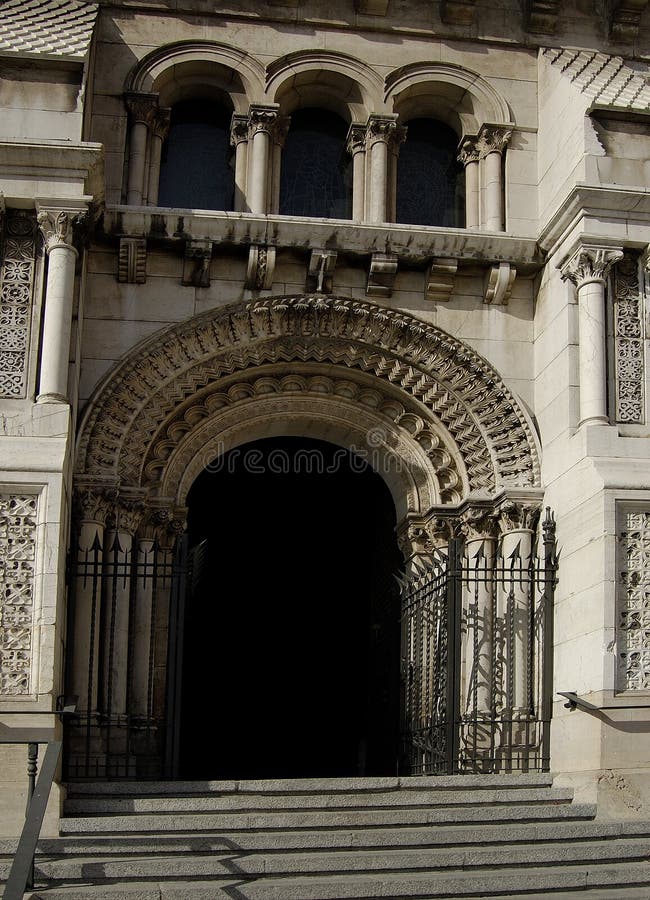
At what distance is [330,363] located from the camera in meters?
15.0

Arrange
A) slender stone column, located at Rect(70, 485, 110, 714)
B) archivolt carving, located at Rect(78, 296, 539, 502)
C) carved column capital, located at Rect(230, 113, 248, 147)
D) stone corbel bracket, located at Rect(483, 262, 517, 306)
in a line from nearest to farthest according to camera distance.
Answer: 1. slender stone column, located at Rect(70, 485, 110, 714)
2. archivolt carving, located at Rect(78, 296, 539, 502)
3. stone corbel bracket, located at Rect(483, 262, 517, 306)
4. carved column capital, located at Rect(230, 113, 248, 147)

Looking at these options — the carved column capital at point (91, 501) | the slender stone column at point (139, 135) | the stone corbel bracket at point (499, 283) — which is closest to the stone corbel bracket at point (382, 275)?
the stone corbel bracket at point (499, 283)

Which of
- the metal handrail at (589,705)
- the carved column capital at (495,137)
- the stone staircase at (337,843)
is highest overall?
the carved column capital at (495,137)

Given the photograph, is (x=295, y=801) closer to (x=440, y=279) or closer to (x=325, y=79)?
(x=440, y=279)

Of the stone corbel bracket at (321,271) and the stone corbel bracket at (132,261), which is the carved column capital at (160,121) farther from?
the stone corbel bracket at (321,271)

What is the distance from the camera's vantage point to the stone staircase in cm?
1023

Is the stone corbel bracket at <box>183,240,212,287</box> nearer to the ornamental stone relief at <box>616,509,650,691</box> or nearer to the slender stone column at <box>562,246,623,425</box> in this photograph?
the slender stone column at <box>562,246,623,425</box>

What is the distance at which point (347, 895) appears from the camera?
10.1 meters

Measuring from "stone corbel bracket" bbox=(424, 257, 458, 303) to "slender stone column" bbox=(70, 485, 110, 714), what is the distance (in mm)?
3954

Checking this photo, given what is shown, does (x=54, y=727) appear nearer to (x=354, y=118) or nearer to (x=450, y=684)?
(x=450, y=684)

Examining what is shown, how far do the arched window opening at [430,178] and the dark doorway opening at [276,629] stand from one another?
5.35 m

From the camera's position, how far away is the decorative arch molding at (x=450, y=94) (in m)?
15.5

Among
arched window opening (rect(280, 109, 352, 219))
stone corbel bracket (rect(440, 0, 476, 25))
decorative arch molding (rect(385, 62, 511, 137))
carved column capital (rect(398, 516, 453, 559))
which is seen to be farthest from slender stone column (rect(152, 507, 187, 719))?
stone corbel bracket (rect(440, 0, 476, 25))

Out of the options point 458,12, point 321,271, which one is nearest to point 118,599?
point 321,271
